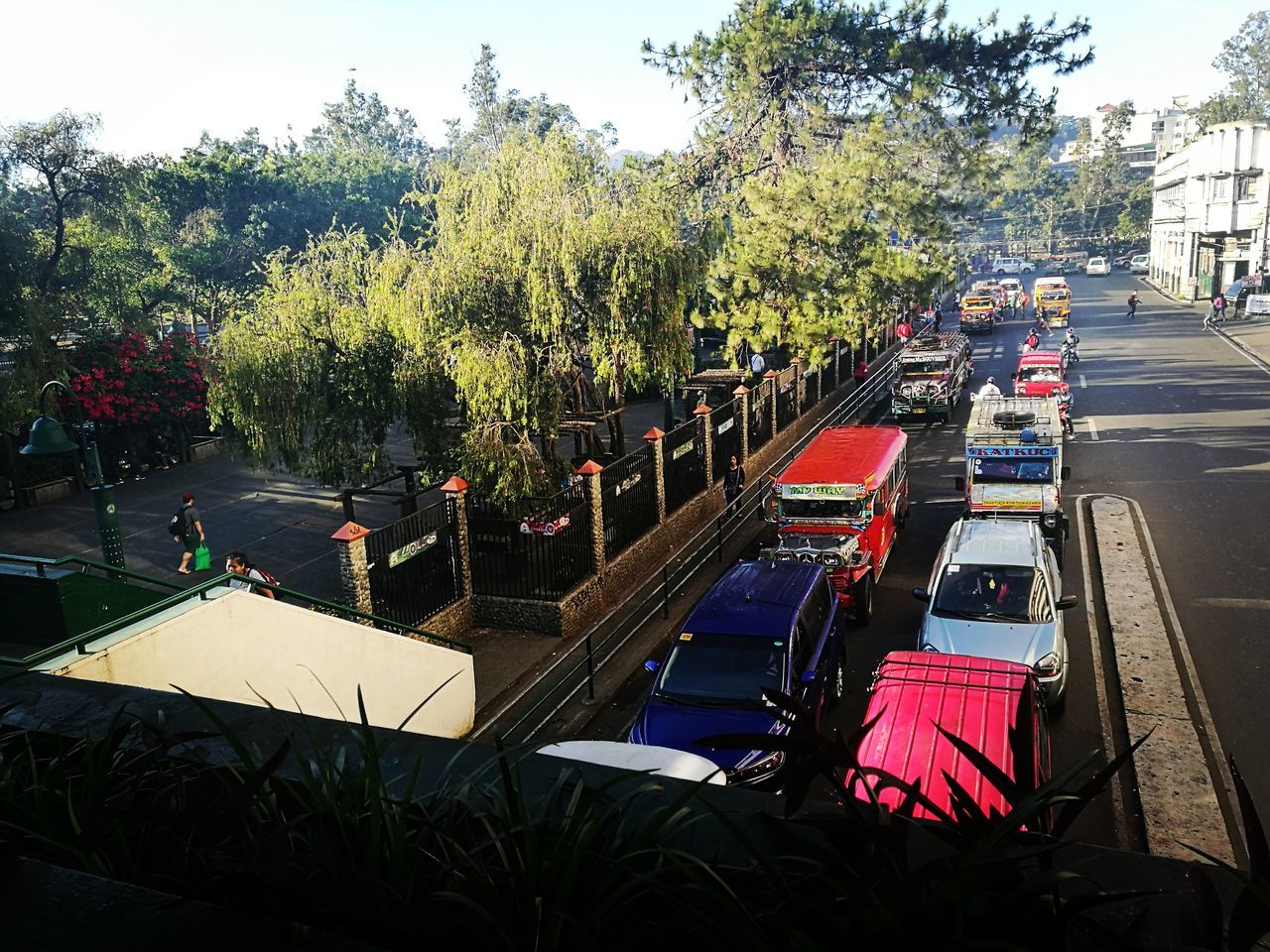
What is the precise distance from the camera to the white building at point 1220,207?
5231 centimetres

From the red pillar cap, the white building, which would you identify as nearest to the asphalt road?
the red pillar cap

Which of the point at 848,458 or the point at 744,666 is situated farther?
the point at 848,458

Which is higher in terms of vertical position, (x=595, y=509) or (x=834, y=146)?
(x=834, y=146)

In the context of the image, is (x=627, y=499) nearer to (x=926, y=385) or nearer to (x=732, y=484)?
(x=732, y=484)

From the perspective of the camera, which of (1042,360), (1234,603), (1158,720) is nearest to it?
(1158,720)

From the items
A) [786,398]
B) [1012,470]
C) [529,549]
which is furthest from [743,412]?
[529,549]

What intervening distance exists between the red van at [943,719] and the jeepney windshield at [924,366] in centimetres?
2157

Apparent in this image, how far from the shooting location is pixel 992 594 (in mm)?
12172

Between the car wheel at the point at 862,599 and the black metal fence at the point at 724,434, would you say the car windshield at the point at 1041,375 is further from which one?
the car wheel at the point at 862,599

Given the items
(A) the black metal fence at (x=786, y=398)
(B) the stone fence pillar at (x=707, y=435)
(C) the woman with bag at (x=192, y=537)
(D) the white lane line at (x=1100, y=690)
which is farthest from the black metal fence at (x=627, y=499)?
(A) the black metal fence at (x=786, y=398)

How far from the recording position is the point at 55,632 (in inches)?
371

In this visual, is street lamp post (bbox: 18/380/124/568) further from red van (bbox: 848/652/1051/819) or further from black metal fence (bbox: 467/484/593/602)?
red van (bbox: 848/652/1051/819)

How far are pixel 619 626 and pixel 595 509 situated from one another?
11.4 feet

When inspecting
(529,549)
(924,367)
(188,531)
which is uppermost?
(924,367)
